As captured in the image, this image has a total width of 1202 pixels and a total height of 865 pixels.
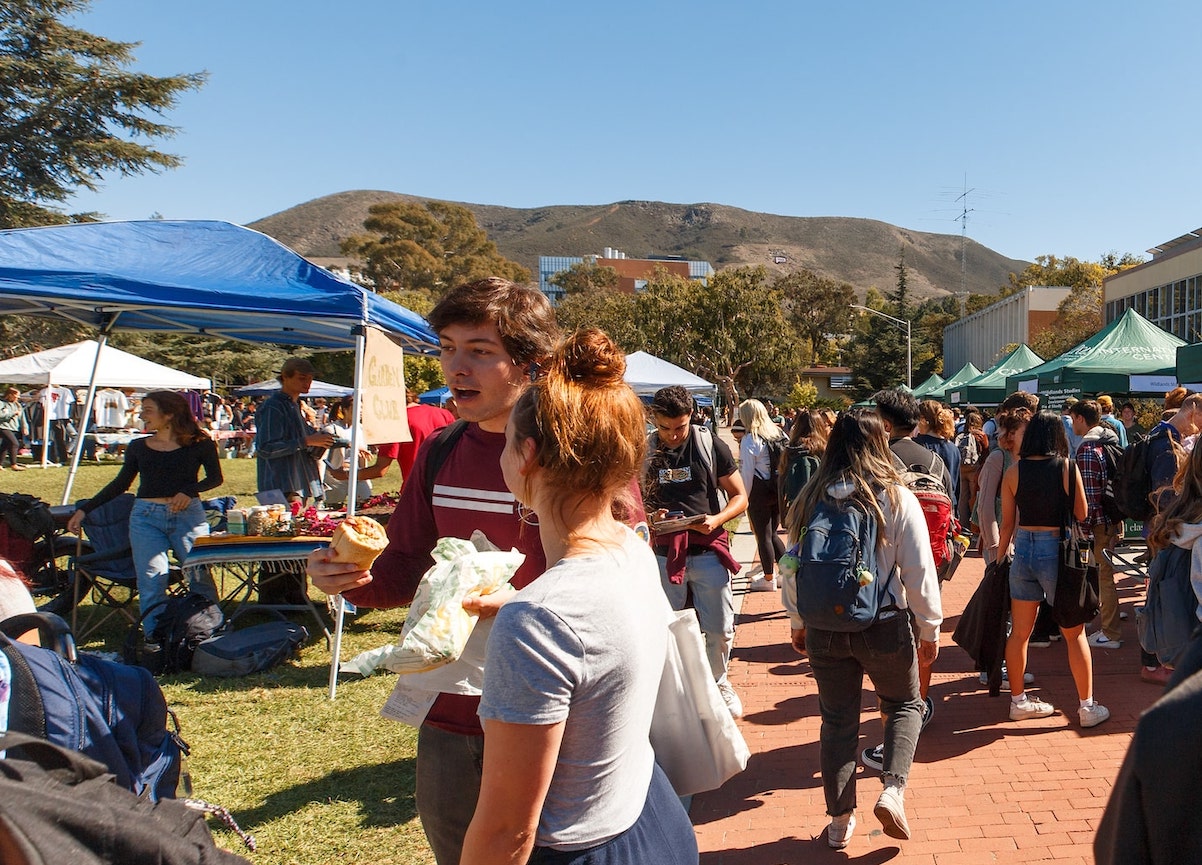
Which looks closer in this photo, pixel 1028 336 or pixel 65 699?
pixel 65 699

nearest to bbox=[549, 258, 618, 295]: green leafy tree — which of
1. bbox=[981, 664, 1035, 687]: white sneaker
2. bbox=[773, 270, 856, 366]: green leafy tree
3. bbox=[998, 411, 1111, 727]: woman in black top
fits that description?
bbox=[773, 270, 856, 366]: green leafy tree

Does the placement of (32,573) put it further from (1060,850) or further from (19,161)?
(19,161)

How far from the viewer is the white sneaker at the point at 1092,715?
4762mm

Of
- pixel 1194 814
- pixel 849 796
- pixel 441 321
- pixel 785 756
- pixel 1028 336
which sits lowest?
pixel 785 756

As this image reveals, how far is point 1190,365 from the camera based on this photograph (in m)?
8.62

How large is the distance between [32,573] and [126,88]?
30166 millimetres

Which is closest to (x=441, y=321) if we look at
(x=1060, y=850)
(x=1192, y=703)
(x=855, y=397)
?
(x=1192, y=703)

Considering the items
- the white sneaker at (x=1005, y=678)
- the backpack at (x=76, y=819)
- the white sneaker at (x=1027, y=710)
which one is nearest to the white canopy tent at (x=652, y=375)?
the white sneaker at (x=1005, y=678)

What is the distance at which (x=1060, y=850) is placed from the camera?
3.50 meters

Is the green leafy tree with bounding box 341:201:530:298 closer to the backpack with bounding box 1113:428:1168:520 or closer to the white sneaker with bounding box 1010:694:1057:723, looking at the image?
the backpack with bounding box 1113:428:1168:520

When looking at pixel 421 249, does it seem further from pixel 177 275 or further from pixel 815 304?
pixel 177 275

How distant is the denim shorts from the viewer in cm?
471

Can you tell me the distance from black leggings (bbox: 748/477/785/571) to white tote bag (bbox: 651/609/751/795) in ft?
22.1

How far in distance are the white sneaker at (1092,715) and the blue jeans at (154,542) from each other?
19.6ft
